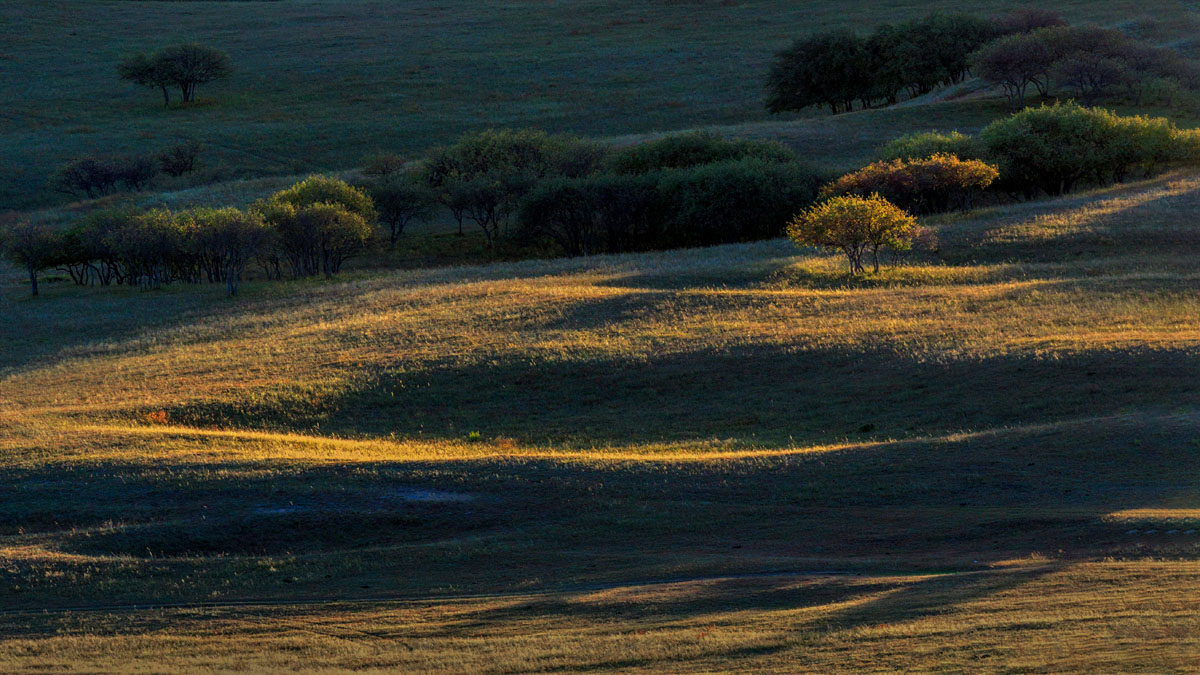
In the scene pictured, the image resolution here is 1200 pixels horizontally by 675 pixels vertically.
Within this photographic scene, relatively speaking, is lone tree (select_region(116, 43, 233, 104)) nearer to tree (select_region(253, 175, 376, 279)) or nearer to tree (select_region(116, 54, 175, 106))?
tree (select_region(116, 54, 175, 106))

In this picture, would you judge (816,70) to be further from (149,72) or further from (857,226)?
(149,72)

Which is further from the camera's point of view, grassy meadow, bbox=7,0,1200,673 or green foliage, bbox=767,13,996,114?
green foliage, bbox=767,13,996,114

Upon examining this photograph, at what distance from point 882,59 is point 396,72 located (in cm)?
4619

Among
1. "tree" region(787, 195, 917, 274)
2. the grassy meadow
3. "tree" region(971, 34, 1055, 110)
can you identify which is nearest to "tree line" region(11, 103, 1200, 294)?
the grassy meadow

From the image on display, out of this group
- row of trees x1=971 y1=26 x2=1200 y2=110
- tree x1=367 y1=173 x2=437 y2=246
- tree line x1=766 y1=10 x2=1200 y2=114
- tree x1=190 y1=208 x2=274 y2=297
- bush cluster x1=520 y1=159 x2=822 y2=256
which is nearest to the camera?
tree x1=190 y1=208 x2=274 y2=297

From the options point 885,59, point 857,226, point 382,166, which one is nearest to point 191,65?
point 382,166

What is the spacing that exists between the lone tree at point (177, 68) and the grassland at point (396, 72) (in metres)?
1.79

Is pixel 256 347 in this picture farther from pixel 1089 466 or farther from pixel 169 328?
pixel 1089 466

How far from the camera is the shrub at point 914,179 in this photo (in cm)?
5306

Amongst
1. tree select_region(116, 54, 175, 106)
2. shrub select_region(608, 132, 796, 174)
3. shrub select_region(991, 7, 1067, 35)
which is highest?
tree select_region(116, 54, 175, 106)

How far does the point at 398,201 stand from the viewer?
65.5 m

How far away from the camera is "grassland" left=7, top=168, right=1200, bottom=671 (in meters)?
10.9

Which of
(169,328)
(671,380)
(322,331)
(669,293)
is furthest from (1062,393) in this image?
(169,328)

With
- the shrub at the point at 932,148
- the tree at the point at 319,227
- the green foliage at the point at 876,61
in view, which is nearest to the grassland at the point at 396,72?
the green foliage at the point at 876,61
